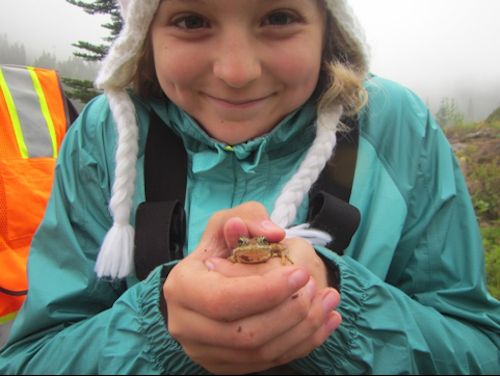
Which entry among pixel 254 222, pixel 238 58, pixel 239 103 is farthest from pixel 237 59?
pixel 254 222

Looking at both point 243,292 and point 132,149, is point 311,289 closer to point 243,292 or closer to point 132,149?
point 243,292

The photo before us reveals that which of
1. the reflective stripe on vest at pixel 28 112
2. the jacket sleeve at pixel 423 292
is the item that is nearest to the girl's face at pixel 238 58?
the jacket sleeve at pixel 423 292

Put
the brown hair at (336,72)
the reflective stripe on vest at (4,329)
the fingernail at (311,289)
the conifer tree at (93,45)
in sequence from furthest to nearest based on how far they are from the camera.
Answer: the conifer tree at (93,45), the reflective stripe on vest at (4,329), the brown hair at (336,72), the fingernail at (311,289)

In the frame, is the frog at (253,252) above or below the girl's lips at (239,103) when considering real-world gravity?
below

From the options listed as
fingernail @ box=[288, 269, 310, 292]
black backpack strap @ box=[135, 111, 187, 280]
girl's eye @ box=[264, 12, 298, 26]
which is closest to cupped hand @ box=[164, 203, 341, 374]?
fingernail @ box=[288, 269, 310, 292]

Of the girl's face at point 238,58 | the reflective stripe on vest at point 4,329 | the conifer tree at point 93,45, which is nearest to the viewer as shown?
the girl's face at point 238,58

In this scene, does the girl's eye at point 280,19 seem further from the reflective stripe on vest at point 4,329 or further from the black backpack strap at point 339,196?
the reflective stripe on vest at point 4,329

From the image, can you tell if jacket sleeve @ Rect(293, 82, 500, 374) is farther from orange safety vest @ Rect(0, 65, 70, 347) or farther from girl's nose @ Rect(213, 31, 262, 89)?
orange safety vest @ Rect(0, 65, 70, 347)
